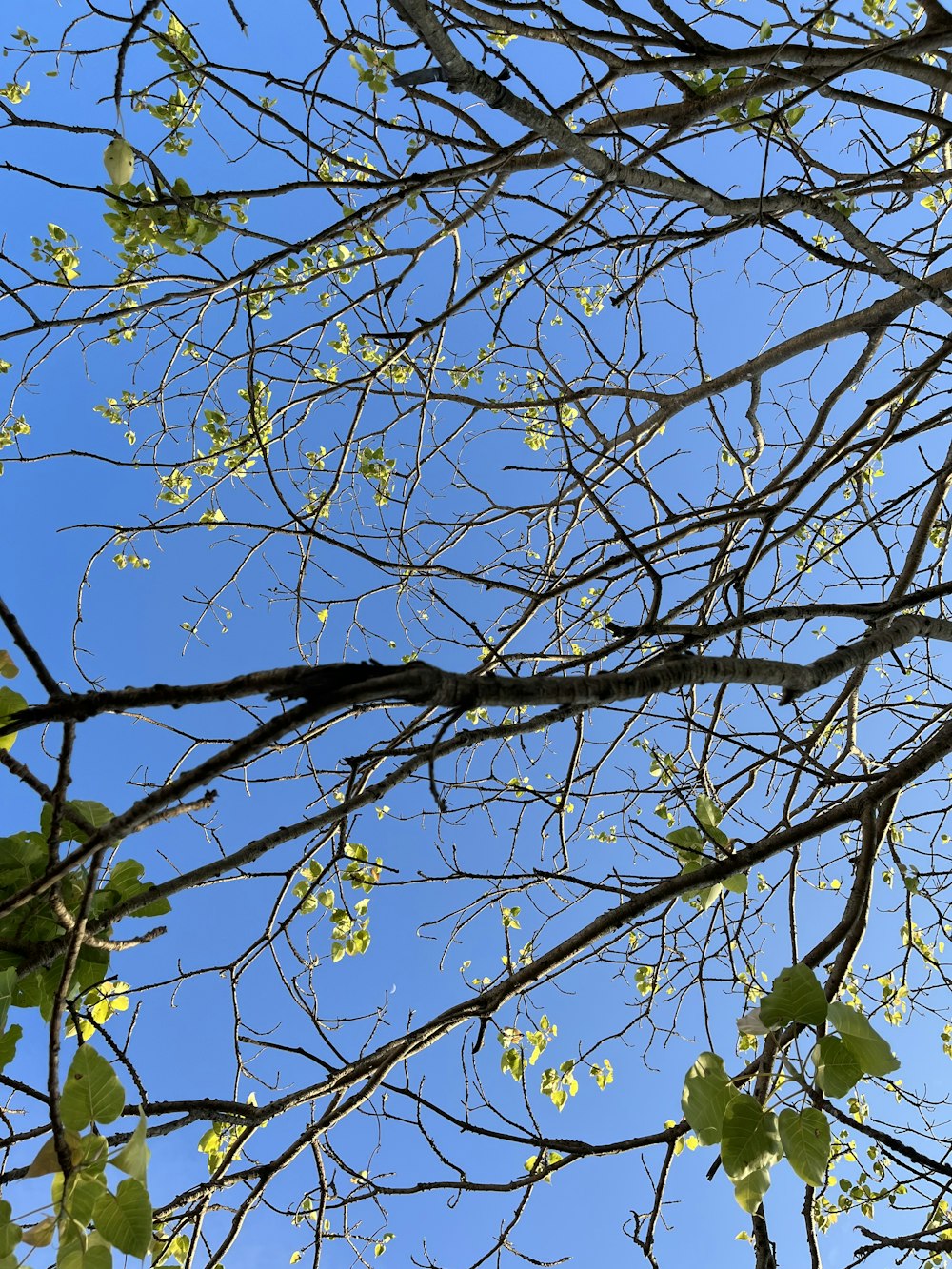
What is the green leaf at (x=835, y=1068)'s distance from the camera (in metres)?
1.13

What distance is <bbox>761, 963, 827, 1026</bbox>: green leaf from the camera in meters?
1.15

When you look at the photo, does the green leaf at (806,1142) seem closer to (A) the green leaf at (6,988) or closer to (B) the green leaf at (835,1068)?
(B) the green leaf at (835,1068)

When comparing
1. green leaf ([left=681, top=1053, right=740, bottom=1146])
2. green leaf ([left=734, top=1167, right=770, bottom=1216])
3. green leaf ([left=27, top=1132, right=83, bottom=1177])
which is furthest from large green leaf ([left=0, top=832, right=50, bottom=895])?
green leaf ([left=734, top=1167, right=770, bottom=1216])

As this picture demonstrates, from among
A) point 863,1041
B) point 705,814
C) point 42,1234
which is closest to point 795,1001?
point 863,1041

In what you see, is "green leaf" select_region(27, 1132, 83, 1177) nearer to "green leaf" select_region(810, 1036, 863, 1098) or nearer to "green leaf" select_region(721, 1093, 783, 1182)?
"green leaf" select_region(721, 1093, 783, 1182)

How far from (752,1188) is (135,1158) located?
867 millimetres

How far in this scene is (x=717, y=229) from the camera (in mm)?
2580

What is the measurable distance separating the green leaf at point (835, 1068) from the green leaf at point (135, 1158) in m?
0.91

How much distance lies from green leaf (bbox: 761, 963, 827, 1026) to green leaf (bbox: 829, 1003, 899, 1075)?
25 millimetres

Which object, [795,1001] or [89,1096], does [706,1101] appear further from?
[89,1096]

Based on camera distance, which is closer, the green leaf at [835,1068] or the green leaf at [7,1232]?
the green leaf at [7,1232]

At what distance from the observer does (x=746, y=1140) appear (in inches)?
44.4

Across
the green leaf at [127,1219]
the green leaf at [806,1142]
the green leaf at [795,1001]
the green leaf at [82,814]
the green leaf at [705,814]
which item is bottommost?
the green leaf at [806,1142]

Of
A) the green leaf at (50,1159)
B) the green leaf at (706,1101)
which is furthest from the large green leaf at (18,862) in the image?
the green leaf at (706,1101)
